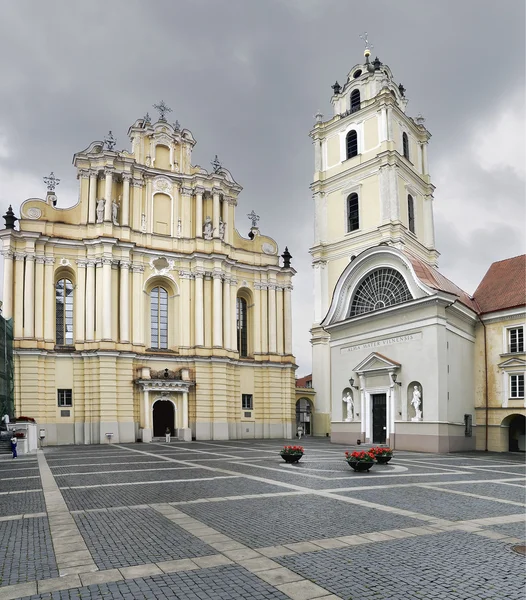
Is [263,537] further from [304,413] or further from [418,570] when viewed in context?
[304,413]

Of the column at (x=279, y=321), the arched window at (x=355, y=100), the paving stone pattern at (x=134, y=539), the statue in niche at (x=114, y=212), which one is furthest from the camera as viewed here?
the arched window at (x=355, y=100)

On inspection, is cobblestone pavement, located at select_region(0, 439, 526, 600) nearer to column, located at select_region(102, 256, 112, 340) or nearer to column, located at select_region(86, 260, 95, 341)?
column, located at select_region(102, 256, 112, 340)

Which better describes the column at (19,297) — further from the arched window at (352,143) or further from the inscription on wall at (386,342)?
the arched window at (352,143)

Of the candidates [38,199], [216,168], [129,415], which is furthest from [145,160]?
[129,415]

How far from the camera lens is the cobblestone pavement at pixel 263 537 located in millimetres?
7441

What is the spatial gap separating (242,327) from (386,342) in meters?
18.1

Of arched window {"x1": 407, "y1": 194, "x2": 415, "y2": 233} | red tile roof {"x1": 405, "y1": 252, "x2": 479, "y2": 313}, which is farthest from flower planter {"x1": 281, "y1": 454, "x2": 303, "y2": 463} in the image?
arched window {"x1": 407, "y1": 194, "x2": 415, "y2": 233}

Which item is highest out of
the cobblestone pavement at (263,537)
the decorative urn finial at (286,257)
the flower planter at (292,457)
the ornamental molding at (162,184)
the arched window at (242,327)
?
the ornamental molding at (162,184)

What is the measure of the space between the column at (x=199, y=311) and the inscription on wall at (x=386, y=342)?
12176 millimetres

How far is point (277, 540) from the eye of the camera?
9750 mm

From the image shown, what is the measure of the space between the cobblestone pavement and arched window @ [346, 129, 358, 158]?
1625 inches

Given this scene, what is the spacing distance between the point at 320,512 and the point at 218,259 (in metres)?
35.6

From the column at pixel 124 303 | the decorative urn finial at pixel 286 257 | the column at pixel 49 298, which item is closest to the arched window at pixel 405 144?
the decorative urn finial at pixel 286 257

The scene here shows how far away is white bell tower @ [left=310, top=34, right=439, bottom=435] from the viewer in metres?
51.2
